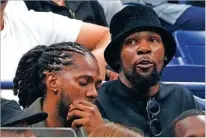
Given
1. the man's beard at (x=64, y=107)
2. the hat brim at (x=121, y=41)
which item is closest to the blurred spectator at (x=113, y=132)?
the man's beard at (x=64, y=107)

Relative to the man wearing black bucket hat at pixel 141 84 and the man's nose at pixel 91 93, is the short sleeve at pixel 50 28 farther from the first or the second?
the man's nose at pixel 91 93

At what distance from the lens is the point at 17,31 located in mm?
4270

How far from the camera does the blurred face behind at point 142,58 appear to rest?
3.60 m

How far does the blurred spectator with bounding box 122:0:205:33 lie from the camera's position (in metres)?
Answer: 5.29

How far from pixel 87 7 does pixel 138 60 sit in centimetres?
138

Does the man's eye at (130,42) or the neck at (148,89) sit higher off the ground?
the man's eye at (130,42)

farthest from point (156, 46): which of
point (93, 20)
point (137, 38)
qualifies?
point (93, 20)

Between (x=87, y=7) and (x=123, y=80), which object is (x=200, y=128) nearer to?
(x=123, y=80)

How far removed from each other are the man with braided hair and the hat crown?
0.80 ft

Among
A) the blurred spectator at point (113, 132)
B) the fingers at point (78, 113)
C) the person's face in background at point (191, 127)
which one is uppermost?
the blurred spectator at point (113, 132)

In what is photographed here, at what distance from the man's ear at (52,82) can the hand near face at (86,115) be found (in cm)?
13

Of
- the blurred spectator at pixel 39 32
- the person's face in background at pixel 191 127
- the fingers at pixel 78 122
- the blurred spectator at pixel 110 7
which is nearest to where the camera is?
the person's face in background at pixel 191 127

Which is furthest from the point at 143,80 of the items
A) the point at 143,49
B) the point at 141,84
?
the point at 143,49

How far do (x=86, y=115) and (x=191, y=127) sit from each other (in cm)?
50
